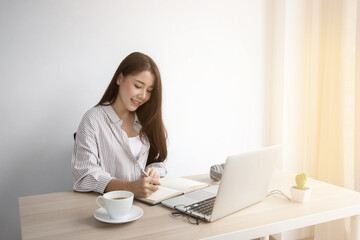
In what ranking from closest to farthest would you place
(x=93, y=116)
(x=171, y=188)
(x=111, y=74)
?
(x=171, y=188)
(x=93, y=116)
(x=111, y=74)

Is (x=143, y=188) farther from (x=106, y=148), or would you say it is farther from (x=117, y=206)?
(x=106, y=148)

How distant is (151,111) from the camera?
68.1 inches

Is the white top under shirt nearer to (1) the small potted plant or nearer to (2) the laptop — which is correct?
(2) the laptop

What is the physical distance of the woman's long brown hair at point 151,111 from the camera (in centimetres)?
163

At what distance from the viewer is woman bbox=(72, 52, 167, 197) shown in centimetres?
140

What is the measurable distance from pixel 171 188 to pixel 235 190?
14.5 inches

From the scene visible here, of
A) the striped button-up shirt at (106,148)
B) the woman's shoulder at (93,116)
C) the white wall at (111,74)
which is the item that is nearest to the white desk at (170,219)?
the striped button-up shirt at (106,148)

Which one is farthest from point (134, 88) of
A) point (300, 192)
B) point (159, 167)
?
point (300, 192)

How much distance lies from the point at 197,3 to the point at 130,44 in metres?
0.62

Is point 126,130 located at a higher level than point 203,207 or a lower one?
higher

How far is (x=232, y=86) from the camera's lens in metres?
2.50

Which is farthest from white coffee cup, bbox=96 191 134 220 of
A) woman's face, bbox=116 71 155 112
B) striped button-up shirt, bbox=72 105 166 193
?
woman's face, bbox=116 71 155 112

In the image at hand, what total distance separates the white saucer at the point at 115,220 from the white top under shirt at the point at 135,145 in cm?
60

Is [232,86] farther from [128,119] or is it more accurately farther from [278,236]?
[278,236]
